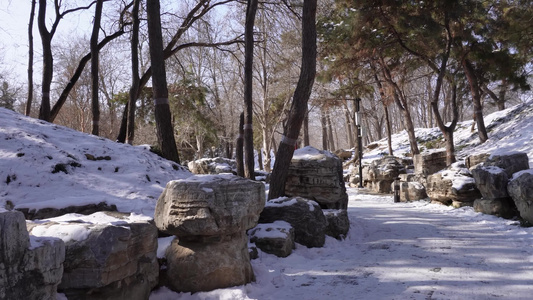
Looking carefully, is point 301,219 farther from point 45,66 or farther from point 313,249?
point 45,66

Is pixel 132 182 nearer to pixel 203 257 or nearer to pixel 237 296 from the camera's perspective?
pixel 203 257

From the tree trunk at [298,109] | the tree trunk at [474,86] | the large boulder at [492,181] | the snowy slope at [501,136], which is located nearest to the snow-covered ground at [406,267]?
the large boulder at [492,181]

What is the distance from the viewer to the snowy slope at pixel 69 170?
4965mm

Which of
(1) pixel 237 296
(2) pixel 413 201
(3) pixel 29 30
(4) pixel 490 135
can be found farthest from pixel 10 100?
(4) pixel 490 135

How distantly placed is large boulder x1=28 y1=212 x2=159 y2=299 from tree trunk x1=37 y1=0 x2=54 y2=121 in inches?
327

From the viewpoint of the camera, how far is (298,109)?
304 inches

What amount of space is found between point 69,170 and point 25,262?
3.90m

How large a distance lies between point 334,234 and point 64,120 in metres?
25.0

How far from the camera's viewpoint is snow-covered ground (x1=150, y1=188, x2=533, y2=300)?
3875 millimetres

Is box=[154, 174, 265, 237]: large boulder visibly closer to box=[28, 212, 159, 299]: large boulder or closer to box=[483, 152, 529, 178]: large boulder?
box=[28, 212, 159, 299]: large boulder

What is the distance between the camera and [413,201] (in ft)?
40.9

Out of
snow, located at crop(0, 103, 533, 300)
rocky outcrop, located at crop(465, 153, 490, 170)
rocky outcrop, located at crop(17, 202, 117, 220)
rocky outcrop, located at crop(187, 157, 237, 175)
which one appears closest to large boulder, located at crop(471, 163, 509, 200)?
snow, located at crop(0, 103, 533, 300)

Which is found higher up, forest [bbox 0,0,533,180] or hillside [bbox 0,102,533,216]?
forest [bbox 0,0,533,180]

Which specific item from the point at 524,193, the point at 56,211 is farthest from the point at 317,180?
the point at 56,211
